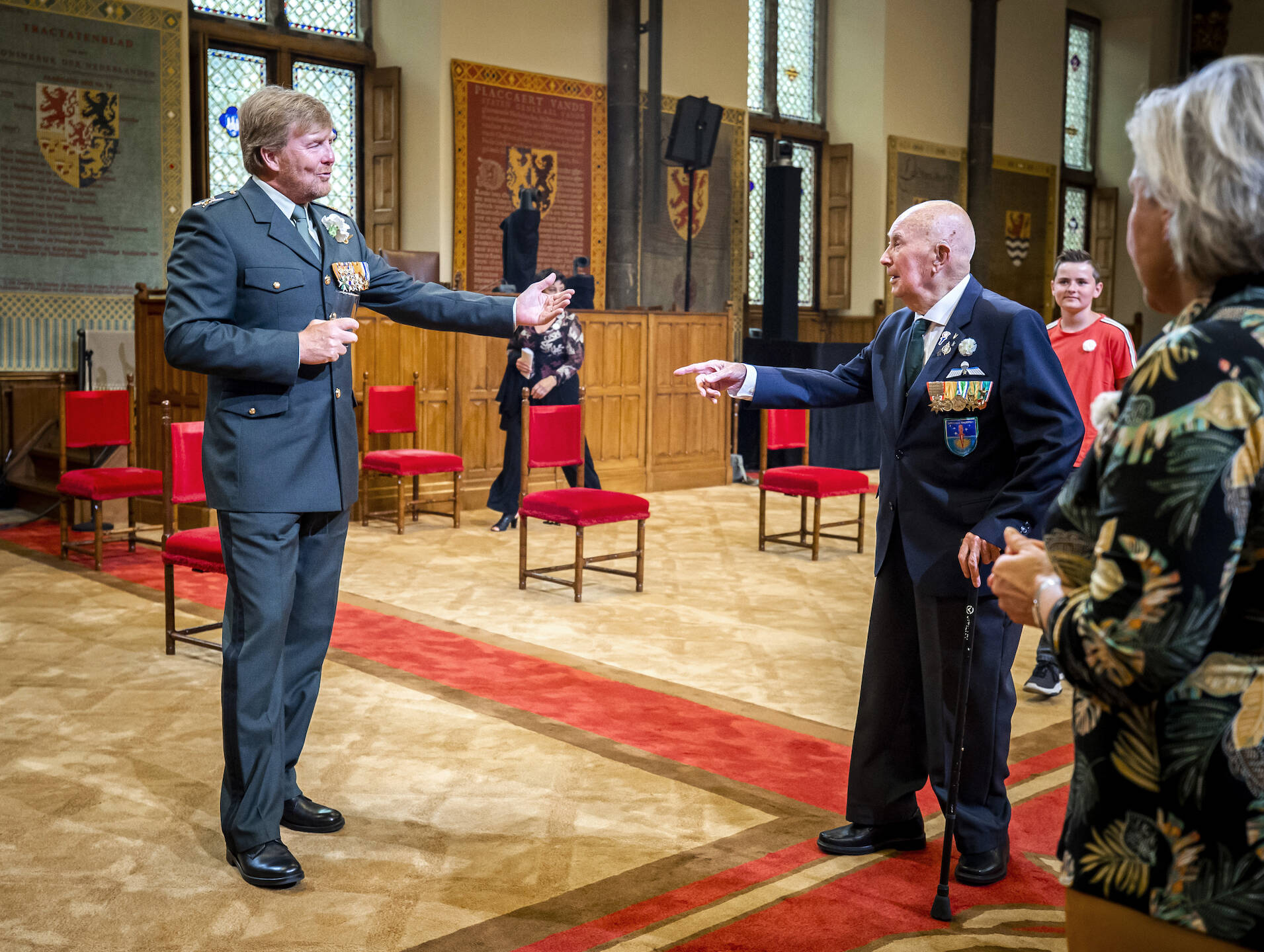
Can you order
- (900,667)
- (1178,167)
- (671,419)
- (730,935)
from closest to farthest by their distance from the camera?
1. (1178,167)
2. (730,935)
3. (900,667)
4. (671,419)

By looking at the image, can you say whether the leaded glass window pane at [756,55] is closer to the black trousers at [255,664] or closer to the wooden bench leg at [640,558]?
the wooden bench leg at [640,558]

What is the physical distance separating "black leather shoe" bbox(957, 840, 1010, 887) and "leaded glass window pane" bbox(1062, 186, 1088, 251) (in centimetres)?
1546

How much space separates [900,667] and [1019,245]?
46.7 ft

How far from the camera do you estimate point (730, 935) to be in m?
2.51

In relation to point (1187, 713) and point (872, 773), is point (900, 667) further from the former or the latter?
point (1187, 713)

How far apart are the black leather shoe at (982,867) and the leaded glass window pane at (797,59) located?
40.3 ft

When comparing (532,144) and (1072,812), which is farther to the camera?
(532,144)

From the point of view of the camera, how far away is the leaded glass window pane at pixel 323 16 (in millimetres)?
10219

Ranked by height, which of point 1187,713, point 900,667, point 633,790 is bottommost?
point 633,790

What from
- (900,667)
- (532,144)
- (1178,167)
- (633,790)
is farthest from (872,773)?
(532,144)

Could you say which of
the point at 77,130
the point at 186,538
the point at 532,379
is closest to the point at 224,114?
the point at 77,130

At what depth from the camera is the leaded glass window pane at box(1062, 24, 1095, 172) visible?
55.8ft

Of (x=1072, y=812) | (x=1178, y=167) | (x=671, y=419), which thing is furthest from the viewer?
(x=671, y=419)

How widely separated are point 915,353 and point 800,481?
420 cm
